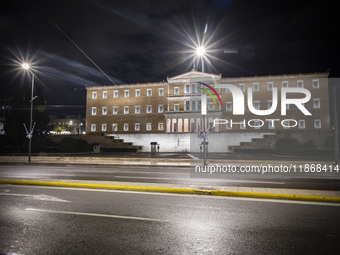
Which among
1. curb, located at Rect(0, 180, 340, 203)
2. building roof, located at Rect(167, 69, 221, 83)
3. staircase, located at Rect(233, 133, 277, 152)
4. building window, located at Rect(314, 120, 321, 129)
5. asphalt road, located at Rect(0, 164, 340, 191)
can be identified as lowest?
asphalt road, located at Rect(0, 164, 340, 191)

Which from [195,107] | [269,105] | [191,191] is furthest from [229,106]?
[191,191]

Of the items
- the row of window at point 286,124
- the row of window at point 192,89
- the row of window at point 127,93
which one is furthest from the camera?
the row of window at point 127,93

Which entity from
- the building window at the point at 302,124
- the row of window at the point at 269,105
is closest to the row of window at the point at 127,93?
the row of window at the point at 269,105

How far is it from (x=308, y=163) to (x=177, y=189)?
51.4 feet

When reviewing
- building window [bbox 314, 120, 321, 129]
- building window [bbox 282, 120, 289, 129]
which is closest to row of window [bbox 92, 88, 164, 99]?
building window [bbox 282, 120, 289, 129]

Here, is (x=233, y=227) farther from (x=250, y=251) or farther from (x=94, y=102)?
(x=94, y=102)

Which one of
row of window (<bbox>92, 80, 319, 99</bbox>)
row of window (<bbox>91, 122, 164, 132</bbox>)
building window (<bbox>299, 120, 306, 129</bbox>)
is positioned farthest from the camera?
row of window (<bbox>91, 122, 164, 132</bbox>)

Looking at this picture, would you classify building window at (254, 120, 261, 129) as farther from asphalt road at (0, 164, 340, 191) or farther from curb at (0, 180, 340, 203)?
curb at (0, 180, 340, 203)

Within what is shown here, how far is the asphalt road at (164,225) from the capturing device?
14.0 feet

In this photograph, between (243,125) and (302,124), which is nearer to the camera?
(302,124)

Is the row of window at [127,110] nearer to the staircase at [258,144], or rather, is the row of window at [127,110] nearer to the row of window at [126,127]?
the row of window at [126,127]

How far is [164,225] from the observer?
541 cm

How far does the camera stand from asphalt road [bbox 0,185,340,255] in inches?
168

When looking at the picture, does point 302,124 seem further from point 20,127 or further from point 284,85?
point 20,127
